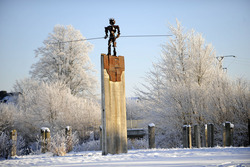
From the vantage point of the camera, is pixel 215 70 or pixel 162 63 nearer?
pixel 215 70

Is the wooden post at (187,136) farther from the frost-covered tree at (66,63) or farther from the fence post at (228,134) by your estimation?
the frost-covered tree at (66,63)

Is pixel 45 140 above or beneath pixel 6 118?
beneath

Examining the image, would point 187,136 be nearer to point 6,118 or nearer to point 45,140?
point 45,140

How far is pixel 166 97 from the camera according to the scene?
14727 millimetres

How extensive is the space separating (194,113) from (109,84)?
7.96 metres

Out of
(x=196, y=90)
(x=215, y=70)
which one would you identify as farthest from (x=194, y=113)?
(x=215, y=70)

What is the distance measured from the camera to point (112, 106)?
749cm

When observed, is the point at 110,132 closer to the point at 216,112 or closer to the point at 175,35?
the point at 216,112

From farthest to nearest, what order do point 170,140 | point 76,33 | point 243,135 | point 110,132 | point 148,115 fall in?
point 76,33 < point 148,115 < point 170,140 < point 243,135 < point 110,132

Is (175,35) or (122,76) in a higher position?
(175,35)

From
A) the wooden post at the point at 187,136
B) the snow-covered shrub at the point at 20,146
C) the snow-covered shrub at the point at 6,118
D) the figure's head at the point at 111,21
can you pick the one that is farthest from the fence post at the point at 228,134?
the snow-covered shrub at the point at 6,118

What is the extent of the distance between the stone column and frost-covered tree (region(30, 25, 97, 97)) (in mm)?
15256

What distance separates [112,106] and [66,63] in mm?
16408

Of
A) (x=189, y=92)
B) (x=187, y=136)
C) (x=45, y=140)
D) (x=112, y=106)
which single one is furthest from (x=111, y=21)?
(x=189, y=92)
